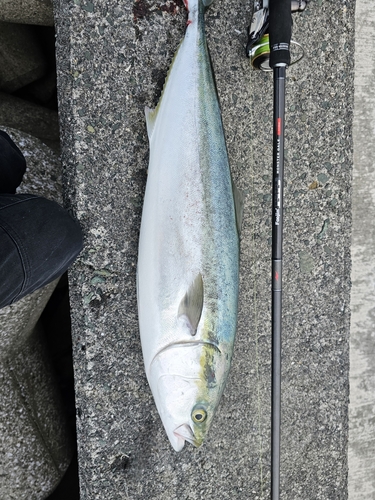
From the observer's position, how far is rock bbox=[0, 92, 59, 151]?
2.47 metres

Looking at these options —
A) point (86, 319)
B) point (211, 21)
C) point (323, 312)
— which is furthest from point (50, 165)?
point (323, 312)

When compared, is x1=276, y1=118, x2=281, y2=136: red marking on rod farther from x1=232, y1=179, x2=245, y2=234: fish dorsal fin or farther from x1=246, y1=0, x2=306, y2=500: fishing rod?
x1=232, y1=179, x2=245, y2=234: fish dorsal fin

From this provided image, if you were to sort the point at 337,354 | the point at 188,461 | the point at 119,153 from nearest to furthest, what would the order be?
the point at 119,153
the point at 188,461
the point at 337,354

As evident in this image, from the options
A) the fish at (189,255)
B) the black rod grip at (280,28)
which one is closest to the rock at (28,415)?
the fish at (189,255)

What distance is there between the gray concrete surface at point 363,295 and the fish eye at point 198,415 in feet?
4.75

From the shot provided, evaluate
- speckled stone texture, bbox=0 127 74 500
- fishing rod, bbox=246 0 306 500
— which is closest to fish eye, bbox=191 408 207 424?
fishing rod, bbox=246 0 306 500

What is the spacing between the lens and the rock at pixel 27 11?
2148mm

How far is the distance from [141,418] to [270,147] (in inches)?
57.7

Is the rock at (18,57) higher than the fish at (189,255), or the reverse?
the rock at (18,57)

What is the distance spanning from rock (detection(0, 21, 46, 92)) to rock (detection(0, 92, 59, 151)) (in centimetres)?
11

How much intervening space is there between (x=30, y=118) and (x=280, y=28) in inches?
60.9

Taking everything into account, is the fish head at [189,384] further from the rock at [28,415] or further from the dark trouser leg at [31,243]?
the rock at [28,415]

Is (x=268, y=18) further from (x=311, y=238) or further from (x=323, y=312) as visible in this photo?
(x=323, y=312)

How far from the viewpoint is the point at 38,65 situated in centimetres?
255
